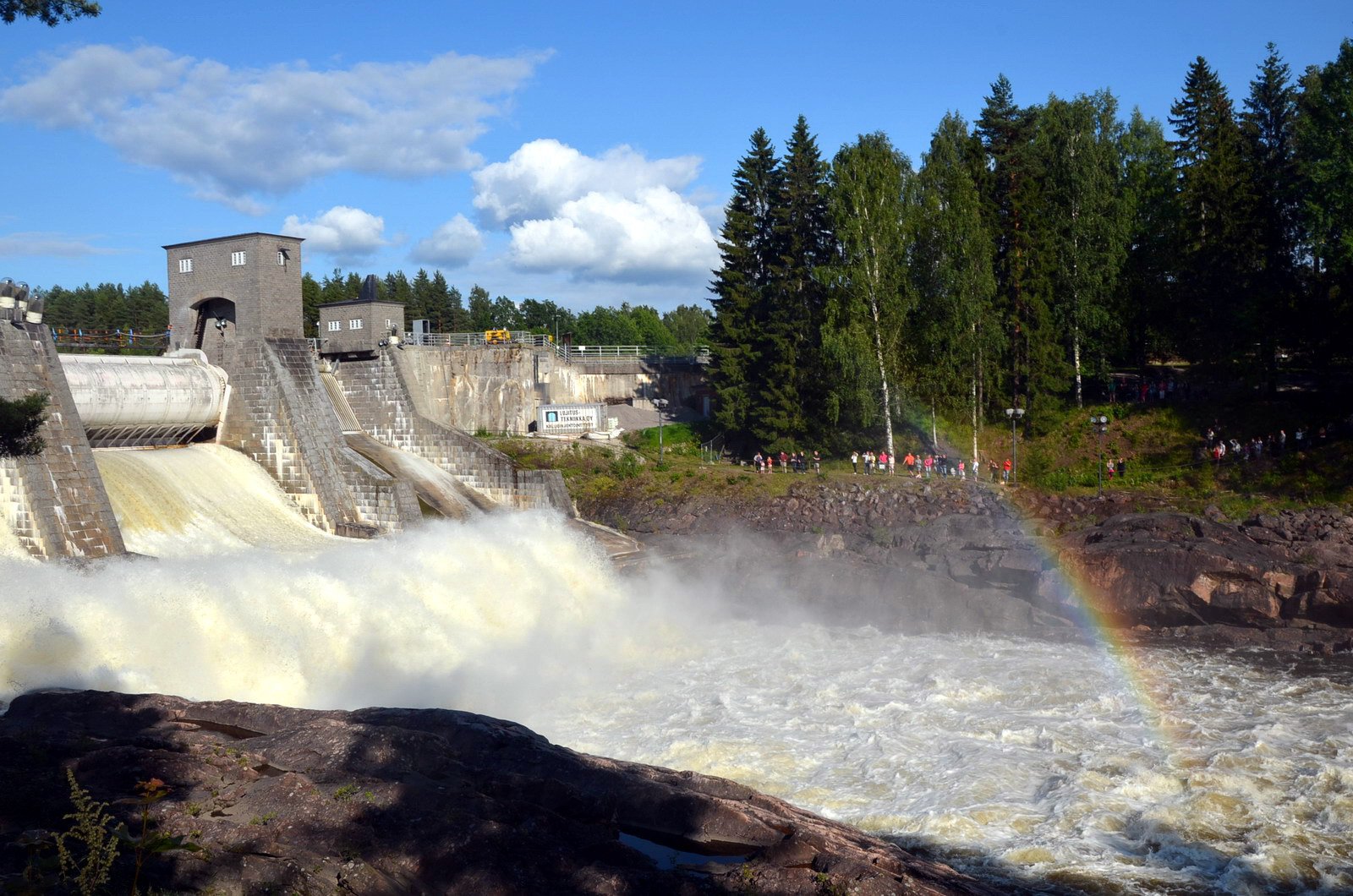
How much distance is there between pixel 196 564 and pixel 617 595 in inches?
444

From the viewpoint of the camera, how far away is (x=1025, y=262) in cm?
4316

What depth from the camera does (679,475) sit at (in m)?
38.6

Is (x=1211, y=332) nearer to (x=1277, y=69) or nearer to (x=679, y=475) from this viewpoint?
(x=1277, y=69)

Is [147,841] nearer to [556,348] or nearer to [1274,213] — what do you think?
[556,348]

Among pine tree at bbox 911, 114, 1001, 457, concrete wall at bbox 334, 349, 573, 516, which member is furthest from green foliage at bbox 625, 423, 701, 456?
concrete wall at bbox 334, 349, 573, 516

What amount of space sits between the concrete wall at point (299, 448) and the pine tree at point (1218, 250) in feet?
101

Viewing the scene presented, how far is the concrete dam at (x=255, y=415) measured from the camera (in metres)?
20.4

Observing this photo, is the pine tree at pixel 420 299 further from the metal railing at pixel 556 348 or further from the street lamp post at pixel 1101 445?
the street lamp post at pixel 1101 445

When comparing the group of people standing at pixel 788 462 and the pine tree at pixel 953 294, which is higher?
the pine tree at pixel 953 294

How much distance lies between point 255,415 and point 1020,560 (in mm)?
20678

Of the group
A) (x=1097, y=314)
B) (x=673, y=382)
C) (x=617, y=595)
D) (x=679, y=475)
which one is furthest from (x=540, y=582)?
(x=1097, y=314)

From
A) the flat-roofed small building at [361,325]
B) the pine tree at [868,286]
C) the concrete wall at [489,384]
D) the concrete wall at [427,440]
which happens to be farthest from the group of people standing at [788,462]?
the flat-roofed small building at [361,325]

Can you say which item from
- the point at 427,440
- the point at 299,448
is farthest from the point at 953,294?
the point at 299,448

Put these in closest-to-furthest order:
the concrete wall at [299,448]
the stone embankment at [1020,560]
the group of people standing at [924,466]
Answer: the stone embankment at [1020,560] → the concrete wall at [299,448] → the group of people standing at [924,466]
